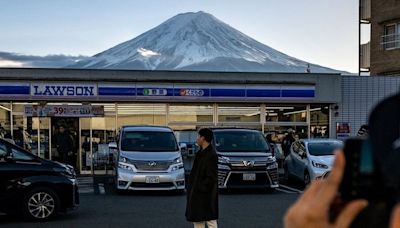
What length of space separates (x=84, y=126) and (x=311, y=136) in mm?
9200

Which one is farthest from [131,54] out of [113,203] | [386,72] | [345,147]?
[345,147]

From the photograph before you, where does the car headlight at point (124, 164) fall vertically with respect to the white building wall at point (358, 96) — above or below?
below

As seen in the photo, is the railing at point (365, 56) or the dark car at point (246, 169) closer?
Result: the dark car at point (246, 169)

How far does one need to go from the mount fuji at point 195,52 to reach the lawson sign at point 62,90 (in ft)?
53.5

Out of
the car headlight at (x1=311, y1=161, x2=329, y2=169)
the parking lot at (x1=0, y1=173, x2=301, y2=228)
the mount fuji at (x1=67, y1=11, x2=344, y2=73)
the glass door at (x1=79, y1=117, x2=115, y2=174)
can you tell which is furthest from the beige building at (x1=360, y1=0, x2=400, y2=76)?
the parking lot at (x1=0, y1=173, x2=301, y2=228)

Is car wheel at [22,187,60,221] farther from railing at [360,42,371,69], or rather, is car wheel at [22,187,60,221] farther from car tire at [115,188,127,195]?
railing at [360,42,371,69]

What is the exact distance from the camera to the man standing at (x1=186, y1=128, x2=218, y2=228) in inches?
289

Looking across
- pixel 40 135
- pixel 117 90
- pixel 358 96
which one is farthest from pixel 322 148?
pixel 40 135

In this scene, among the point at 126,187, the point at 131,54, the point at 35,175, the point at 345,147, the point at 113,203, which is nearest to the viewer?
the point at 345,147

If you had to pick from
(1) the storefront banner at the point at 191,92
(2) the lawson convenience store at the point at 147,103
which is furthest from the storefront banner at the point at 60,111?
(1) the storefront banner at the point at 191,92

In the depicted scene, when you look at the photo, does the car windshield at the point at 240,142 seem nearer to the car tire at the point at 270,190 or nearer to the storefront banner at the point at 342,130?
the car tire at the point at 270,190

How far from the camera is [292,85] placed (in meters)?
23.8

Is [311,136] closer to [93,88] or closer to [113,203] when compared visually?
[93,88]

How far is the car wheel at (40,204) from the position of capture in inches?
422
